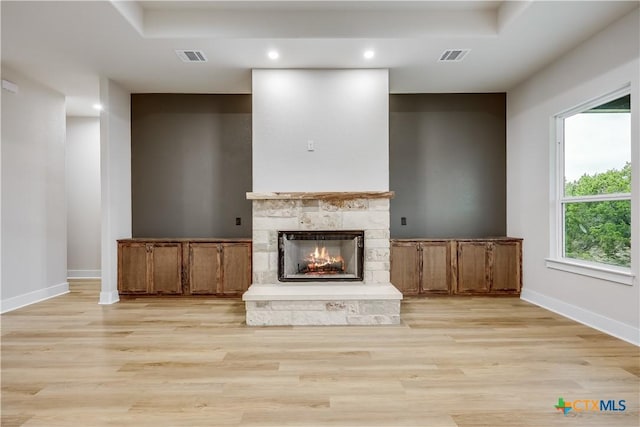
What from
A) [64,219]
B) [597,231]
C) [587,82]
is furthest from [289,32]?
[64,219]

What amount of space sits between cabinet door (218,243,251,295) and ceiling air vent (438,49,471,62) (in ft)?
10.4

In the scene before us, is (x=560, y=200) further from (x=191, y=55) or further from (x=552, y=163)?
(x=191, y=55)

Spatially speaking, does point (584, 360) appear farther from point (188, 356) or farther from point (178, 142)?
point (178, 142)

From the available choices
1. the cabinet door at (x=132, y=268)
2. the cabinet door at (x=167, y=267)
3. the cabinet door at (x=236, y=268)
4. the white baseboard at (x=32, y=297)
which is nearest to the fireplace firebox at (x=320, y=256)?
the cabinet door at (x=236, y=268)

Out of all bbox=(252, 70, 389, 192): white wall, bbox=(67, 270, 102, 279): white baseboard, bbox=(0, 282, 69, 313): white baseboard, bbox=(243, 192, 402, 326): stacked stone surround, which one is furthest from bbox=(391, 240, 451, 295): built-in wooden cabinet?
bbox=(67, 270, 102, 279): white baseboard

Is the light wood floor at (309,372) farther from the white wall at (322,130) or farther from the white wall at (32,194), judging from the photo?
the white wall at (322,130)

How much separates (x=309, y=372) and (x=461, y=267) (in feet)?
10.0

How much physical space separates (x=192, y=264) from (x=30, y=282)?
6.48 feet

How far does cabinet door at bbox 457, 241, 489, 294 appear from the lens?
4938 millimetres

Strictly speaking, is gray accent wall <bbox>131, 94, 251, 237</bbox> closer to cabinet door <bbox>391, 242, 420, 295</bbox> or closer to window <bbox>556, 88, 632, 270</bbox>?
cabinet door <bbox>391, 242, 420, 295</bbox>

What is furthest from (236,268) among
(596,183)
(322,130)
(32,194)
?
(596,183)

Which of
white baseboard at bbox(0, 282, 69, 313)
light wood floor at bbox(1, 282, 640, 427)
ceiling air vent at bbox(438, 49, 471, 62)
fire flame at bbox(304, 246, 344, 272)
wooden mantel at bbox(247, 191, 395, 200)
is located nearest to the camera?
light wood floor at bbox(1, 282, 640, 427)

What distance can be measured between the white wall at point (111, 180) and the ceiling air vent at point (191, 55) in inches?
54.3

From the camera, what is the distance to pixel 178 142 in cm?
543
